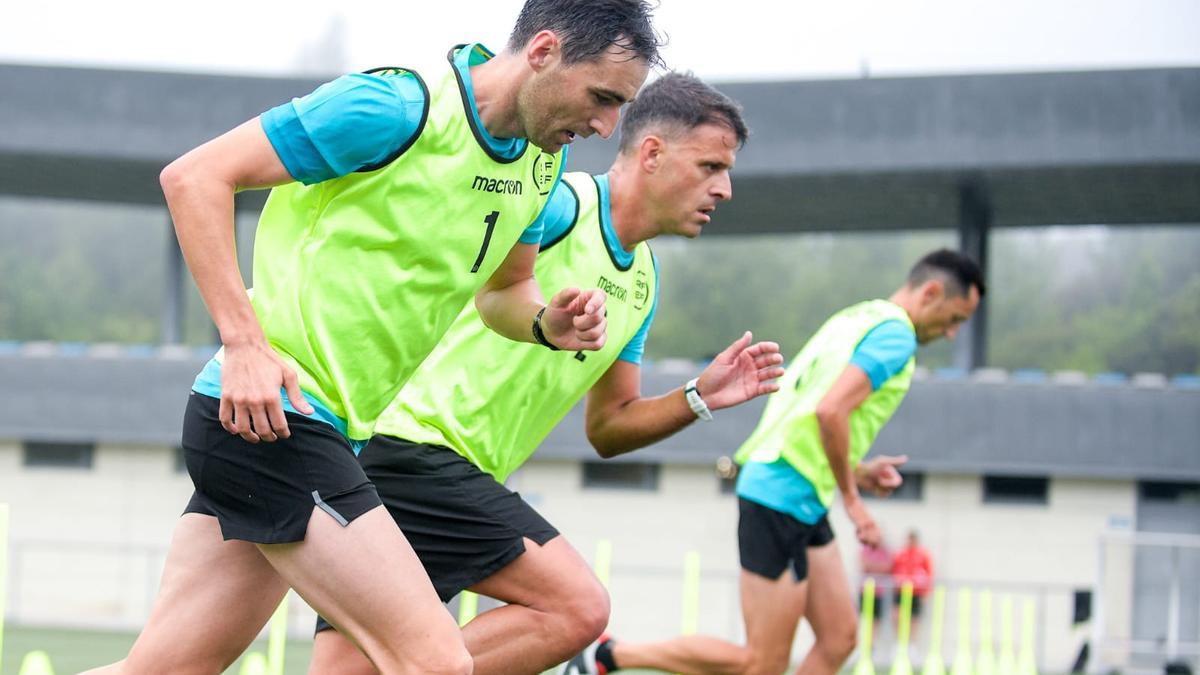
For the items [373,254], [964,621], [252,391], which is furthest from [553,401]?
[964,621]

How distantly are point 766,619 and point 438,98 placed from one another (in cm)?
403

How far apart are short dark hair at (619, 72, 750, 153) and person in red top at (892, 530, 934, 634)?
50.7ft

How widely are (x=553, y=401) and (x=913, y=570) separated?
54.7 ft

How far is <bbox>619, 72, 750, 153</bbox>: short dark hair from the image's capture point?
17.5 ft

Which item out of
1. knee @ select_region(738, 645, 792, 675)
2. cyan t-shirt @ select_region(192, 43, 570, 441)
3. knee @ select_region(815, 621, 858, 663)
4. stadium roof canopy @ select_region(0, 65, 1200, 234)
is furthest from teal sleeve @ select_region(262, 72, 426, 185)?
stadium roof canopy @ select_region(0, 65, 1200, 234)

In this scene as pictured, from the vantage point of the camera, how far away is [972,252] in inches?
914

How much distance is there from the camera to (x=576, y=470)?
23438mm

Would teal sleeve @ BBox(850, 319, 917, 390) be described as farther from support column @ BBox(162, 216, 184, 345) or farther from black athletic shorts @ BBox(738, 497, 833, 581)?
support column @ BBox(162, 216, 184, 345)

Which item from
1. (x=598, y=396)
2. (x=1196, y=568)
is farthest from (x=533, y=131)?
(x=1196, y=568)

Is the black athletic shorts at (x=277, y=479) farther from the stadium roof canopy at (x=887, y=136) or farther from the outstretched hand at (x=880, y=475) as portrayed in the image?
the stadium roof canopy at (x=887, y=136)

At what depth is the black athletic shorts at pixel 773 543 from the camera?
23.6 feet

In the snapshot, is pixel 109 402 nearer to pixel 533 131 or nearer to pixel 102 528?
pixel 102 528

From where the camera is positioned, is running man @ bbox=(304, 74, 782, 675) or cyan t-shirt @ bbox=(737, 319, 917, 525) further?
cyan t-shirt @ bbox=(737, 319, 917, 525)

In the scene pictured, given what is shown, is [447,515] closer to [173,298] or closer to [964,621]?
[964,621]
